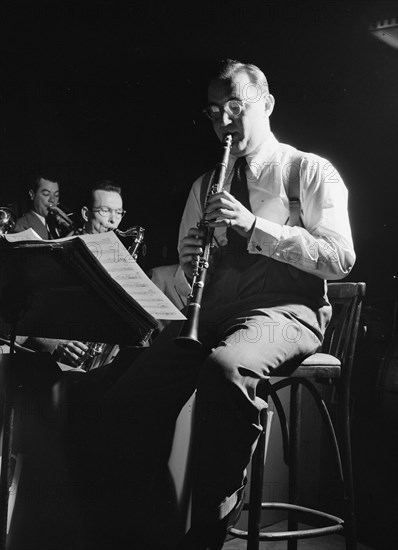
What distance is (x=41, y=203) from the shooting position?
3613 mm

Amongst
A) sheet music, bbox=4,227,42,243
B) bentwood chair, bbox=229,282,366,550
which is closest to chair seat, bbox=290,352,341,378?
bentwood chair, bbox=229,282,366,550

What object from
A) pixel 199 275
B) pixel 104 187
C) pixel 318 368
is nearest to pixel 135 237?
pixel 104 187

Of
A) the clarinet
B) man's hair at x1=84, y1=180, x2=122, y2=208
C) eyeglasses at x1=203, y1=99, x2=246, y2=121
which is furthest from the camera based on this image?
man's hair at x1=84, y1=180, x2=122, y2=208

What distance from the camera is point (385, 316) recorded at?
2.90m

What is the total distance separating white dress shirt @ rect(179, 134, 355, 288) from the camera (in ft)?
5.67

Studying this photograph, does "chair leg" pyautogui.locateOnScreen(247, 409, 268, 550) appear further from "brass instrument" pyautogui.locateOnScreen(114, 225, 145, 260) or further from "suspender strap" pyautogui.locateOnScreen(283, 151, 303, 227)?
"brass instrument" pyautogui.locateOnScreen(114, 225, 145, 260)

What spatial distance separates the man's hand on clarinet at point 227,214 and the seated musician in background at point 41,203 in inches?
67.9

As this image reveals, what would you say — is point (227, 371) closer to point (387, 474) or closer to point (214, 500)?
point (214, 500)

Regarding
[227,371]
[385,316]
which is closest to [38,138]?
[385,316]

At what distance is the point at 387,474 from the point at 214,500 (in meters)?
1.43

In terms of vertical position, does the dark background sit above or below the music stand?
above

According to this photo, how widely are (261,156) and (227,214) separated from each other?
0.37 metres

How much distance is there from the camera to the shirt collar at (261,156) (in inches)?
77.5

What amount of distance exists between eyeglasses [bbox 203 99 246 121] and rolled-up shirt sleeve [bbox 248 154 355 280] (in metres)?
0.32
